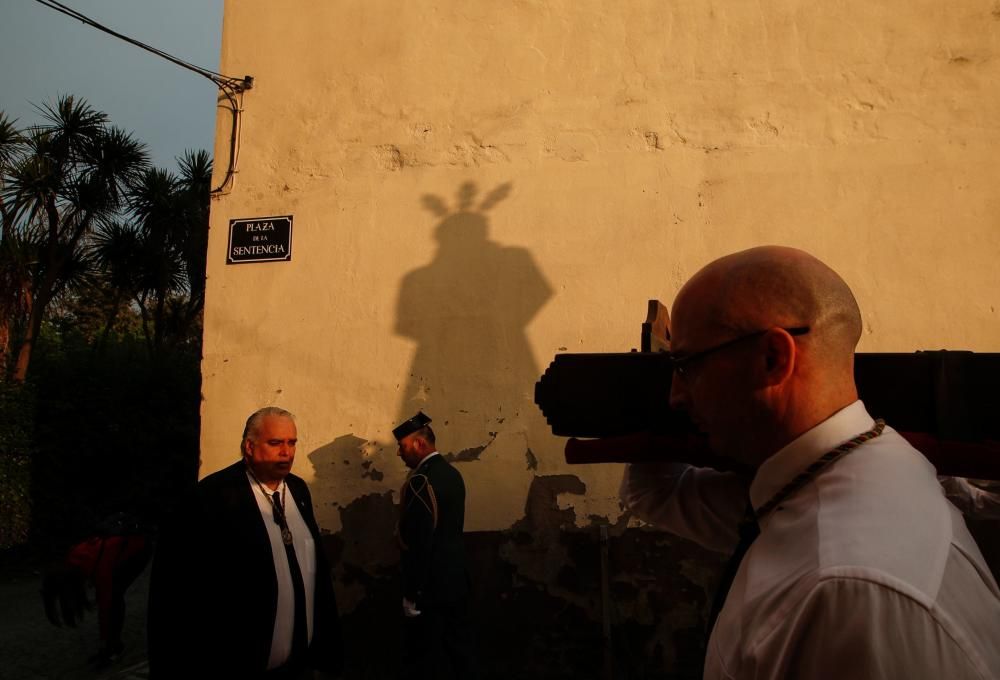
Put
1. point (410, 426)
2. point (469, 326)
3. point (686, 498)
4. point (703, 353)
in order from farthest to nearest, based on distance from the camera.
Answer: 1. point (469, 326)
2. point (410, 426)
3. point (686, 498)
4. point (703, 353)

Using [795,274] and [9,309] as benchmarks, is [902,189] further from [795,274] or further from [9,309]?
[9,309]

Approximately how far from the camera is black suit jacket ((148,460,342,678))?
2.88 metres

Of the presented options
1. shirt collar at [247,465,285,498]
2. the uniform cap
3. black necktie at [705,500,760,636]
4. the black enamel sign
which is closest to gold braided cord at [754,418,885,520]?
black necktie at [705,500,760,636]

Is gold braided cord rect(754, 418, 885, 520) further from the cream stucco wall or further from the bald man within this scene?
the cream stucco wall

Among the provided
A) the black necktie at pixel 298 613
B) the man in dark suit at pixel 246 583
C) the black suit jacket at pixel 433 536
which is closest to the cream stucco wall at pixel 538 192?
the black suit jacket at pixel 433 536

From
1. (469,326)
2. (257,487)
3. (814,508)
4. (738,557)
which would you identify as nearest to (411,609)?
(257,487)

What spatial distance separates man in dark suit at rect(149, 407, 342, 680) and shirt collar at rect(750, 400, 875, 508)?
252 cm

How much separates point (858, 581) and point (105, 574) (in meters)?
6.62

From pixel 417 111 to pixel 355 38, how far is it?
83 centimetres

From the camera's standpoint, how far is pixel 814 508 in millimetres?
1028

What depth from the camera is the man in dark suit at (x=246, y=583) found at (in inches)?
114

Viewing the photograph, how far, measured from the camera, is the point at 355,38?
5836mm

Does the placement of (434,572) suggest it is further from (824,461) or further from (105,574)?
(824,461)

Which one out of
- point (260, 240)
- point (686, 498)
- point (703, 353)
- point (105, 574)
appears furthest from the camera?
point (105, 574)
